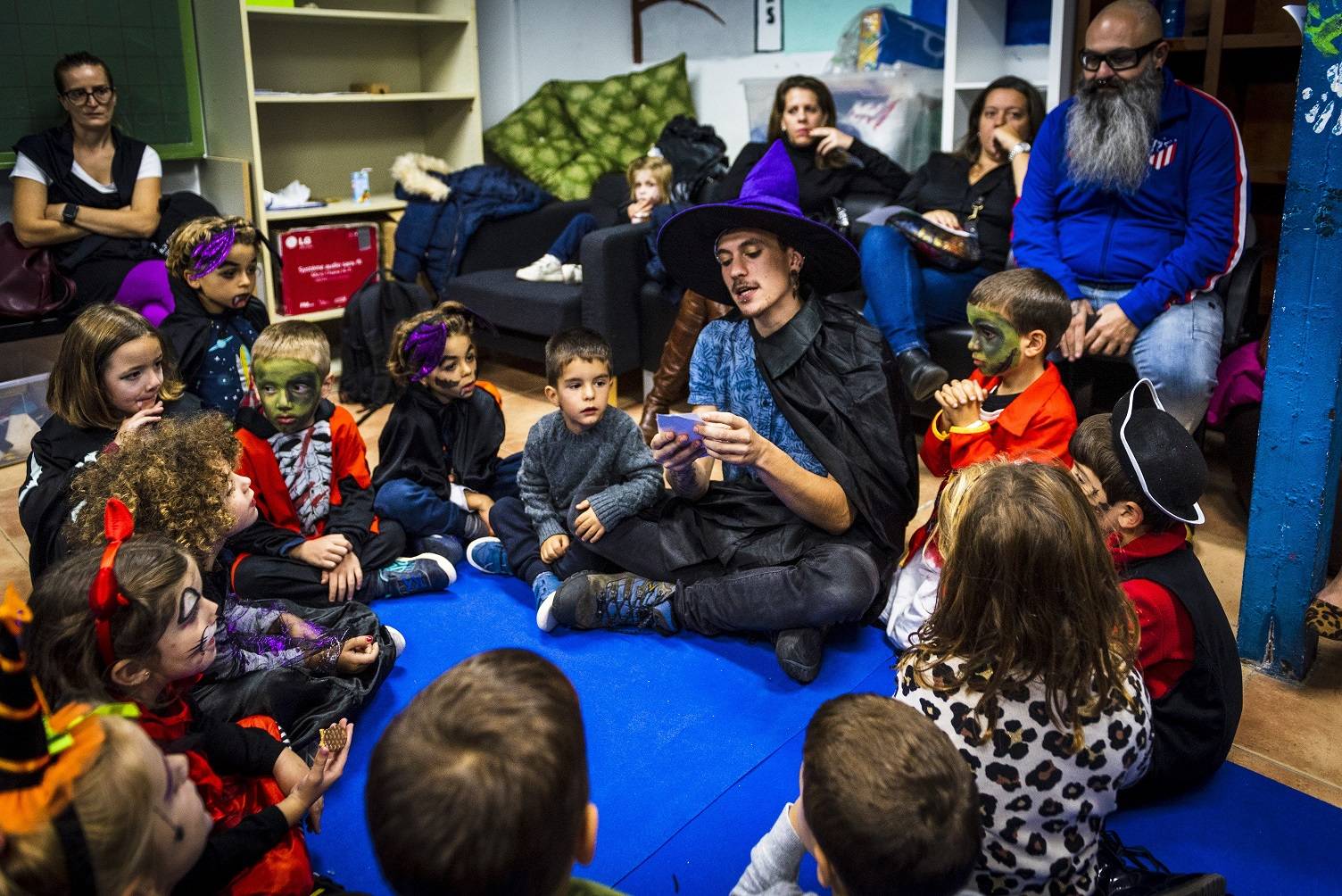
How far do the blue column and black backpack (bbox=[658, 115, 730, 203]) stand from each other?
290cm

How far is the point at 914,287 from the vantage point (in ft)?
13.3

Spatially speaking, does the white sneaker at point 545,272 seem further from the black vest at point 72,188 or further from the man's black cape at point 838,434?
the man's black cape at point 838,434

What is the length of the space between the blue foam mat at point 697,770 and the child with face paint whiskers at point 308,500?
0.53 ft

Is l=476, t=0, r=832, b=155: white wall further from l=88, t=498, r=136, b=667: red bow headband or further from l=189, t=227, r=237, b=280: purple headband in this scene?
l=88, t=498, r=136, b=667: red bow headband

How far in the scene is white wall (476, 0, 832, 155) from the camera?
625cm

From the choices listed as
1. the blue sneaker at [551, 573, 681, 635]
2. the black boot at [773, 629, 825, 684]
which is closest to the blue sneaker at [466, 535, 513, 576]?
the blue sneaker at [551, 573, 681, 635]

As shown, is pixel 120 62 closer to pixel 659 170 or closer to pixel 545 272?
pixel 545 272

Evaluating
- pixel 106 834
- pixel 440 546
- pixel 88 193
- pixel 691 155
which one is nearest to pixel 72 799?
pixel 106 834

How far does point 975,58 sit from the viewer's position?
4723 mm

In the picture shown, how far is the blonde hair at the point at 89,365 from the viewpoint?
2656 mm

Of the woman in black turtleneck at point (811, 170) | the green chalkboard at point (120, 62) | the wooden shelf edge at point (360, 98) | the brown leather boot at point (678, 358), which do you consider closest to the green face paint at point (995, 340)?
the brown leather boot at point (678, 358)

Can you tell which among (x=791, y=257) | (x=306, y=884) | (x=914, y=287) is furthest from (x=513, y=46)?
(x=306, y=884)

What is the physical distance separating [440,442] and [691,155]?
8.17ft

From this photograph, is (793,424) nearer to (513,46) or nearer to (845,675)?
(845,675)
